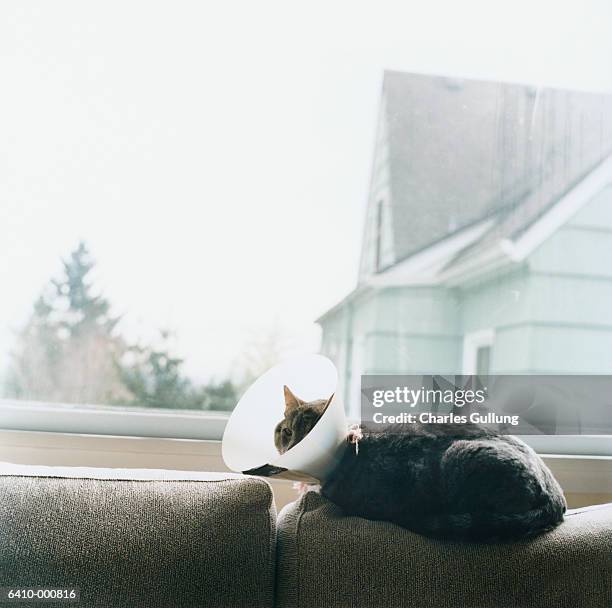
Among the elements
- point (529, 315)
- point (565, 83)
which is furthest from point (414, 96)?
point (529, 315)

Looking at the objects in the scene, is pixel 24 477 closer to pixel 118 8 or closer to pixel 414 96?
pixel 118 8

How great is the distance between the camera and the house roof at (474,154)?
186cm

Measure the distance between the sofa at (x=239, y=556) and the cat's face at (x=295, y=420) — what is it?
0.14 meters

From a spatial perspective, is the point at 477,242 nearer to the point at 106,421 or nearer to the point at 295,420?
the point at 295,420

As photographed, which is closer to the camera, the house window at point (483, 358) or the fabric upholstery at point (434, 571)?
the fabric upholstery at point (434, 571)

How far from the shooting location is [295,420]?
1369 mm

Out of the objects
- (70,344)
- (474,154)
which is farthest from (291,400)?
(474,154)

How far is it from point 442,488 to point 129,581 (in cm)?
52

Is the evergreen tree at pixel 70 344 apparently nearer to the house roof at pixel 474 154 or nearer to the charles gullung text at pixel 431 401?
the charles gullung text at pixel 431 401

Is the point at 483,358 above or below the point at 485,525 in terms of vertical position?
above

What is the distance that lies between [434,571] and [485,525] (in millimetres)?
112

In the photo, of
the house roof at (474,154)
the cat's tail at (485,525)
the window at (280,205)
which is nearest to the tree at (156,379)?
the window at (280,205)

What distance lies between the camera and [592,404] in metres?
1.88

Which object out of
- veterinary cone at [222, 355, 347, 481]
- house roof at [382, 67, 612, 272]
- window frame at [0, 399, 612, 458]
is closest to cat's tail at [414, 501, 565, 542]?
veterinary cone at [222, 355, 347, 481]
